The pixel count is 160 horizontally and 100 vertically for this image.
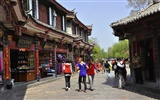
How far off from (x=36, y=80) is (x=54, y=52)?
511 cm

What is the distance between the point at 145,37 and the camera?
43.7 feet

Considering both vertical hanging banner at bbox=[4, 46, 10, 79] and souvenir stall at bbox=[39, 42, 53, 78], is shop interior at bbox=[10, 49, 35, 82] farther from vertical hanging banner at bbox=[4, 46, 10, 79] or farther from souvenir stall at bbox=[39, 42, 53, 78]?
vertical hanging banner at bbox=[4, 46, 10, 79]

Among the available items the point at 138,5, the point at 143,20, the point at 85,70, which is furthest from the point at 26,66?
the point at 138,5

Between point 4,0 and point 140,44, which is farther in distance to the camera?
point 140,44

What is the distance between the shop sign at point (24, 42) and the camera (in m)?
15.7

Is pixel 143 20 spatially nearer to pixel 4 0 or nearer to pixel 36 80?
pixel 4 0

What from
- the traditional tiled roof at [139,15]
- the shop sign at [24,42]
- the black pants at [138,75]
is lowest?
the black pants at [138,75]

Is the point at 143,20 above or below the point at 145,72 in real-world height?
above

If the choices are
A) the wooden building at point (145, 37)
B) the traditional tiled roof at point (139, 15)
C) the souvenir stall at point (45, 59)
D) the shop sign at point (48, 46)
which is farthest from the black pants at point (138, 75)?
the shop sign at point (48, 46)

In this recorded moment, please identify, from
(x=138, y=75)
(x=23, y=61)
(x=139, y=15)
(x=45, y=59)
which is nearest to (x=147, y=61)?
(x=138, y=75)

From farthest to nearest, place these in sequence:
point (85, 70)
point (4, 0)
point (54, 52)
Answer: point (54, 52) < point (85, 70) < point (4, 0)

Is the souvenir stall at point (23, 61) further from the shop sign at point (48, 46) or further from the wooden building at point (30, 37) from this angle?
the shop sign at point (48, 46)

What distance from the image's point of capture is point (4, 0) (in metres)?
7.55

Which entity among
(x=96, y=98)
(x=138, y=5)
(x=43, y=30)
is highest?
(x=138, y=5)
